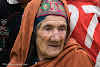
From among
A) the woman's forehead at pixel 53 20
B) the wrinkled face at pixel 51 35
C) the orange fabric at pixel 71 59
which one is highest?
the woman's forehead at pixel 53 20

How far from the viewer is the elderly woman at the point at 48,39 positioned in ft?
3.39

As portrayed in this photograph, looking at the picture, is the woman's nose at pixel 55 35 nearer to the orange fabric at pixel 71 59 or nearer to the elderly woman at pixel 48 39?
the elderly woman at pixel 48 39

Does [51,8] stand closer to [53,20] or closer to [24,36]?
[53,20]

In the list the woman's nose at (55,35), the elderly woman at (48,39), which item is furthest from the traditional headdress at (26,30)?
the woman's nose at (55,35)

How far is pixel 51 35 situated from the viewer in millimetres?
1018

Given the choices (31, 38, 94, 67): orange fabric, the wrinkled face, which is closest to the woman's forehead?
the wrinkled face

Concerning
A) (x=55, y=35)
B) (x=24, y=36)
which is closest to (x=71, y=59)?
(x=55, y=35)

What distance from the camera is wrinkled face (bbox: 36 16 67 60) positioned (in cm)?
102

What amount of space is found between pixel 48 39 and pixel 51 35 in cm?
3

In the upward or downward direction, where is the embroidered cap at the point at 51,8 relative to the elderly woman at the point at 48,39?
upward

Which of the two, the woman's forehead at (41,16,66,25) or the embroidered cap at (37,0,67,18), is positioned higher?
the embroidered cap at (37,0,67,18)

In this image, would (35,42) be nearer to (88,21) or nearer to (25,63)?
(25,63)

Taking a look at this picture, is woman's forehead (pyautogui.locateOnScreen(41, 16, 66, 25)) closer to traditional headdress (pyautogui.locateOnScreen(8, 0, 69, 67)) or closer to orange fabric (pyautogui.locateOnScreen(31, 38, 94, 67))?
traditional headdress (pyautogui.locateOnScreen(8, 0, 69, 67))

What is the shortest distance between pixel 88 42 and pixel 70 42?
0.70 feet
